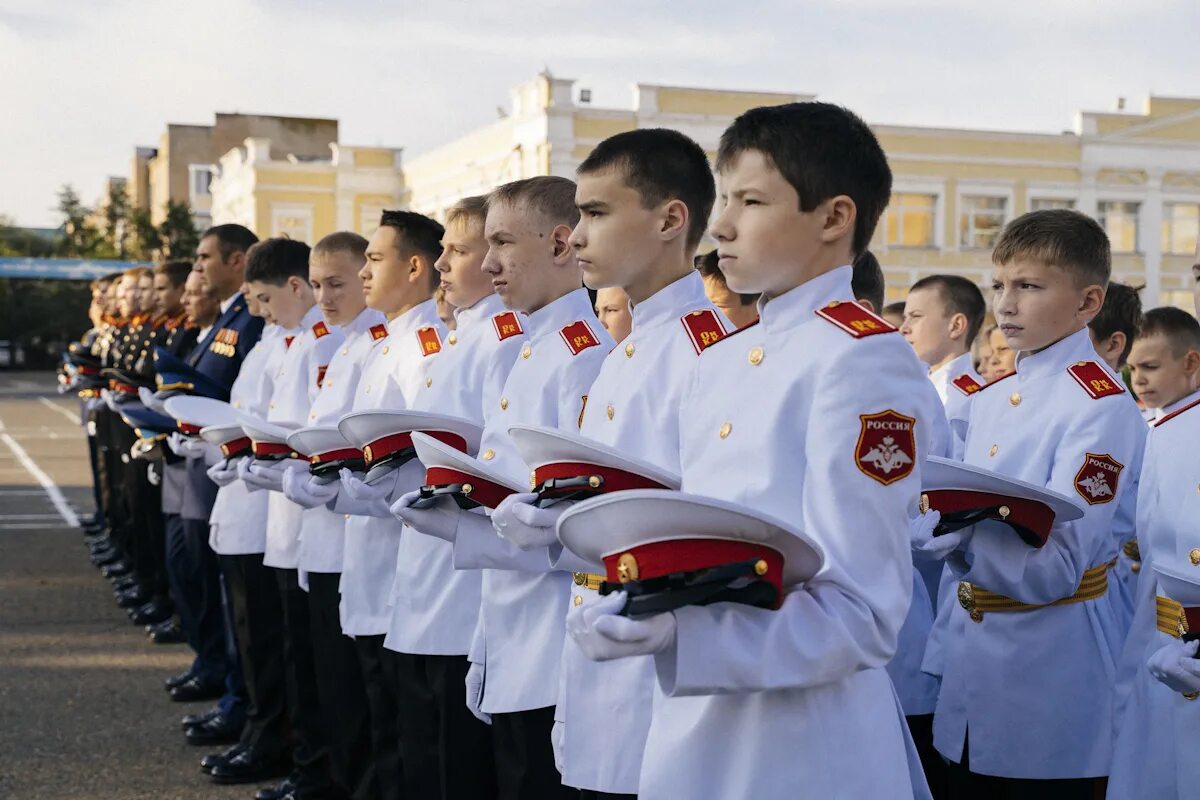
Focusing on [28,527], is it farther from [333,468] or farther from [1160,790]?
[1160,790]

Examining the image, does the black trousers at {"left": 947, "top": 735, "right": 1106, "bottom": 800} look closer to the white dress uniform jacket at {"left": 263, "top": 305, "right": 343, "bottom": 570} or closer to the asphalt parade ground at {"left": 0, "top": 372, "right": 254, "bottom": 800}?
the white dress uniform jacket at {"left": 263, "top": 305, "right": 343, "bottom": 570}

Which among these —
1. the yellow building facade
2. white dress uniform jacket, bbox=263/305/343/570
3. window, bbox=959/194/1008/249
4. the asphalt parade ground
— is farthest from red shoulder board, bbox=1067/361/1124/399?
window, bbox=959/194/1008/249

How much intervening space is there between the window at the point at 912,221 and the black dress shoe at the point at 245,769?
43.0 metres

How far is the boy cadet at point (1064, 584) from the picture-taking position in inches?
145

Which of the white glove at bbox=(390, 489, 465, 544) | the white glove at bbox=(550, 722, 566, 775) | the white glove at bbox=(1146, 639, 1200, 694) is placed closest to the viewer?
the white glove at bbox=(1146, 639, 1200, 694)

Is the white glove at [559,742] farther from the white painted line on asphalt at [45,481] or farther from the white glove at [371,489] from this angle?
the white painted line on asphalt at [45,481]

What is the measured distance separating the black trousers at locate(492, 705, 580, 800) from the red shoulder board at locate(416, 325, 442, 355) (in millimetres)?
1432

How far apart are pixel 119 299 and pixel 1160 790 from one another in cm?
1087

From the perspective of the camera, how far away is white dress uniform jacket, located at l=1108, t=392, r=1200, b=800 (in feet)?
10.7

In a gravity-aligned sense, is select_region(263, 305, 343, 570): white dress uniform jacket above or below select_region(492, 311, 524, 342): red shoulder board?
below

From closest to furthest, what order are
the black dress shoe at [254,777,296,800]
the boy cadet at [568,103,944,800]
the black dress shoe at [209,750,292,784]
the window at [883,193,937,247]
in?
the boy cadet at [568,103,944,800]
the black dress shoe at [254,777,296,800]
the black dress shoe at [209,750,292,784]
the window at [883,193,937,247]

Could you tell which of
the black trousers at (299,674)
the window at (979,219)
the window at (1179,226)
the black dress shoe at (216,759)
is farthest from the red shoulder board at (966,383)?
the window at (1179,226)

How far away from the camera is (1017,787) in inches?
150

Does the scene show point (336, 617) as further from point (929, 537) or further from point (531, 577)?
point (929, 537)
